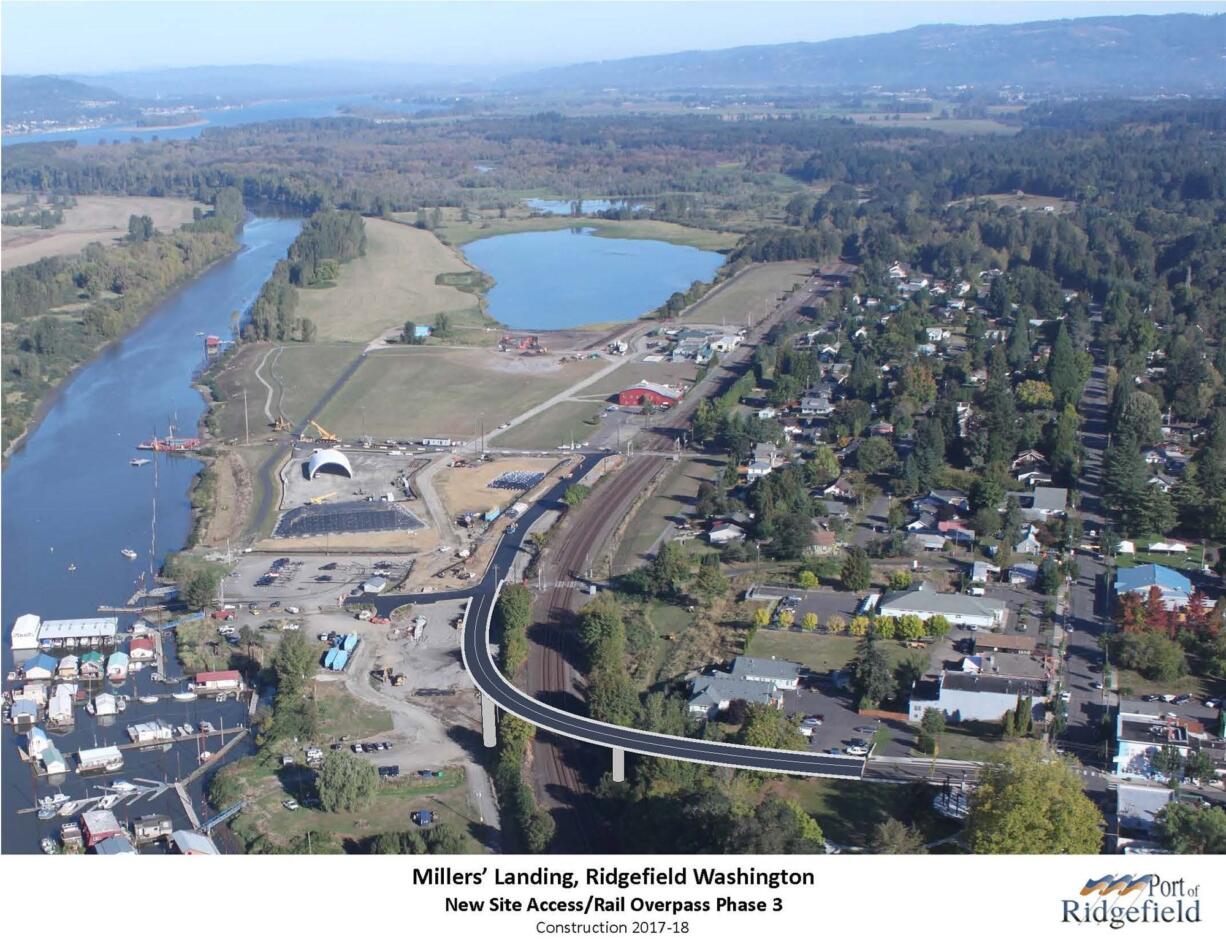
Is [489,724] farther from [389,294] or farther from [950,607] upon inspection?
[389,294]

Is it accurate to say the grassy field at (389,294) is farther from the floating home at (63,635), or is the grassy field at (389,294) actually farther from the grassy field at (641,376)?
the floating home at (63,635)

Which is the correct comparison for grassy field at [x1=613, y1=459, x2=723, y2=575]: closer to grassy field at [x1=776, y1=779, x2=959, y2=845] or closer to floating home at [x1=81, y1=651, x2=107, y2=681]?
grassy field at [x1=776, y1=779, x2=959, y2=845]

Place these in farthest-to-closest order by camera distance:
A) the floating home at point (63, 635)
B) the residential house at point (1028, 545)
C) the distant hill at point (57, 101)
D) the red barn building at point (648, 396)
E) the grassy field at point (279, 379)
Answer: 1. the distant hill at point (57, 101)
2. the red barn building at point (648, 396)
3. the grassy field at point (279, 379)
4. the residential house at point (1028, 545)
5. the floating home at point (63, 635)

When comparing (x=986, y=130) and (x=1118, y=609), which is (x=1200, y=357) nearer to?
(x=1118, y=609)

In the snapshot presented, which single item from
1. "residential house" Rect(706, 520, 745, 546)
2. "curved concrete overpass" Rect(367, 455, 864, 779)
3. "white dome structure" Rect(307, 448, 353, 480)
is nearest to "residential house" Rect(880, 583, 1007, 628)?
"residential house" Rect(706, 520, 745, 546)

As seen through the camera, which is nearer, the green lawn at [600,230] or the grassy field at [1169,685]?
the grassy field at [1169,685]

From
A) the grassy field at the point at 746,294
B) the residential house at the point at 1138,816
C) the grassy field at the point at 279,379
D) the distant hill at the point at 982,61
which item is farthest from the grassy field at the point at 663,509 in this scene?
the distant hill at the point at 982,61
